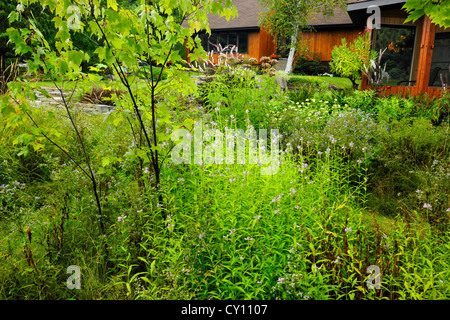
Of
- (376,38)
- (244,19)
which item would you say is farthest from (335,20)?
(244,19)

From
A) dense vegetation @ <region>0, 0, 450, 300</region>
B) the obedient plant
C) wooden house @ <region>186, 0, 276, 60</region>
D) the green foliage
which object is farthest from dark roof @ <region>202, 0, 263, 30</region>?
the obedient plant

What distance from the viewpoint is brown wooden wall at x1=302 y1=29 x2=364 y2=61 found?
20.7 metres

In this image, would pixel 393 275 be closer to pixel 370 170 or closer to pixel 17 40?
pixel 370 170

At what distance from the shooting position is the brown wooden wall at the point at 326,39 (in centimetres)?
2069

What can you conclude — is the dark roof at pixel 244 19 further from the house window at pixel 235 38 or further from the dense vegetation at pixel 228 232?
the dense vegetation at pixel 228 232

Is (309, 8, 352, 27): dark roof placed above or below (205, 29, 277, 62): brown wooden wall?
above

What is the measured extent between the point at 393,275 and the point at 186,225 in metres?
1.69

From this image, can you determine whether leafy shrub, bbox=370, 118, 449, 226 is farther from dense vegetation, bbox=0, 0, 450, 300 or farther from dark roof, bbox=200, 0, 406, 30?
dark roof, bbox=200, 0, 406, 30

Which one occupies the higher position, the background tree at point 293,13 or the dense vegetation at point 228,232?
the background tree at point 293,13

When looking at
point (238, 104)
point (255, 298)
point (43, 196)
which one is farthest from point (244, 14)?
point (255, 298)

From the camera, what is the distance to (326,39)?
21391 mm

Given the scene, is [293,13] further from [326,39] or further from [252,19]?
[252,19]

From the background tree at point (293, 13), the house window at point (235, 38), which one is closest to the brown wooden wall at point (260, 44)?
the house window at point (235, 38)
